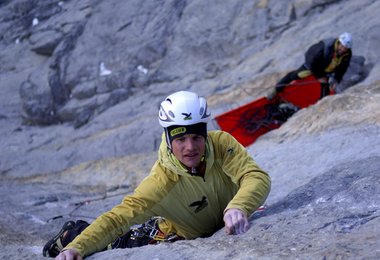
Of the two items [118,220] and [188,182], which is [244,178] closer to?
[188,182]

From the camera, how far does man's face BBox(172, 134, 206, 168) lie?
3.31 metres

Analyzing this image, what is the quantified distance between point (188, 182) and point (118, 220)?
A: 0.52 metres

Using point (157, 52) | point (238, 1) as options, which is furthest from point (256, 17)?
point (157, 52)

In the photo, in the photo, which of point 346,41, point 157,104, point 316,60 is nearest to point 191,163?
point 316,60

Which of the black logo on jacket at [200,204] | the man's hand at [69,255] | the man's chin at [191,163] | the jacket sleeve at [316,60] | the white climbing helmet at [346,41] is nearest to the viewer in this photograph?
the man's hand at [69,255]

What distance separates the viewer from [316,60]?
9562 millimetres

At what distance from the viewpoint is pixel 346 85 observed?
A: 32.5 feet

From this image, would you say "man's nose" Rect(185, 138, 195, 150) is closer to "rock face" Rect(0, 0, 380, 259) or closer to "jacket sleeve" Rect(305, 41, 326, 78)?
"rock face" Rect(0, 0, 380, 259)

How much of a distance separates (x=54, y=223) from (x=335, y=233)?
15.6 feet

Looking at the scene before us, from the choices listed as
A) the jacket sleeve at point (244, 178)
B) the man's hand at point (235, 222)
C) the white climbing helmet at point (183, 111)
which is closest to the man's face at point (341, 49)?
the jacket sleeve at point (244, 178)

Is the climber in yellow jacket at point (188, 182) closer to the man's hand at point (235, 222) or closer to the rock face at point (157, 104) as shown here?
the man's hand at point (235, 222)

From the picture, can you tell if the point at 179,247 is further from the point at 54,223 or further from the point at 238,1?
the point at 238,1

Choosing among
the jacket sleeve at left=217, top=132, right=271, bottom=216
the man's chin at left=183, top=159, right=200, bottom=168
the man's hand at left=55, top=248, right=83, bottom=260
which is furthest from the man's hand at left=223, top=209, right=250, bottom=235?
the man's hand at left=55, top=248, right=83, bottom=260

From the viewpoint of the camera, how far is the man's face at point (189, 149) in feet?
10.8
